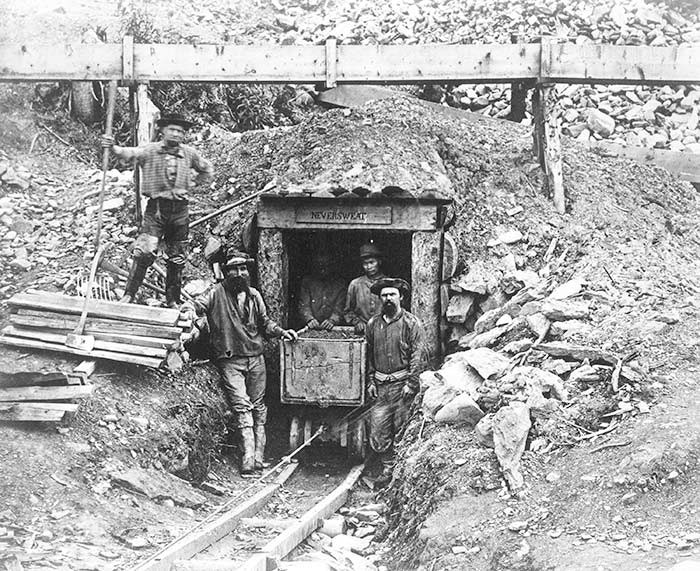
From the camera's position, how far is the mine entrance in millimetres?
12441

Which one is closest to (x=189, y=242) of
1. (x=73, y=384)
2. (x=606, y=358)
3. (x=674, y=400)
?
(x=73, y=384)

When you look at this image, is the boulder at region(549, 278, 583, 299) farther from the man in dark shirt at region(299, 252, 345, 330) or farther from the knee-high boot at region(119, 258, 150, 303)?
the knee-high boot at region(119, 258, 150, 303)

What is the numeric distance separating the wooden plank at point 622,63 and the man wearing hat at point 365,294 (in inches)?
124

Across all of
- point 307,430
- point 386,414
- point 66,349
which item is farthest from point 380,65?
point 66,349

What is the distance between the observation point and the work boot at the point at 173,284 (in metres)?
9.35

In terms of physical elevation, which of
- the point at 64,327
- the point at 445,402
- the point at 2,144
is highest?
the point at 2,144

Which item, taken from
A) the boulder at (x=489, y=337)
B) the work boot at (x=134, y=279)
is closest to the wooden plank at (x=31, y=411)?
the work boot at (x=134, y=279)

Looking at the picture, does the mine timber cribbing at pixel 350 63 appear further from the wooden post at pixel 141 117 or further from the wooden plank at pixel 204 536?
the wooden plank at pixel 204 536

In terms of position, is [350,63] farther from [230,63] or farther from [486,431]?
[486,431]

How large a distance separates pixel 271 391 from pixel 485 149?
4.48 meters

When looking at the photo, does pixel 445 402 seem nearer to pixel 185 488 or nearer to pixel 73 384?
A: pixel 185 488

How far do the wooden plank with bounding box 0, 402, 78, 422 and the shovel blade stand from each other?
2.68ft

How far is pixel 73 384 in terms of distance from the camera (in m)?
7.46

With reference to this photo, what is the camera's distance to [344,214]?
→ 10.7 metres
